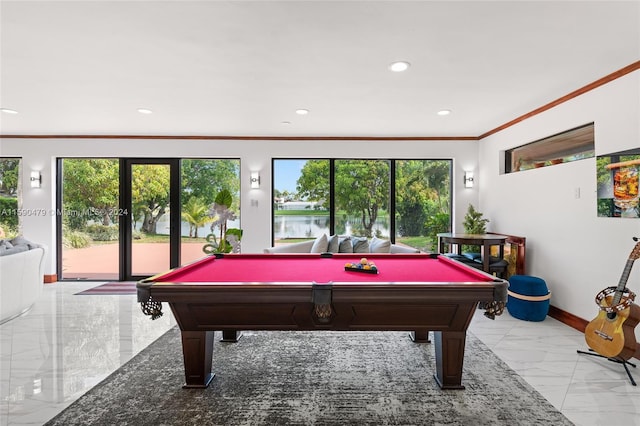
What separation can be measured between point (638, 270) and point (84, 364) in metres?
4.74

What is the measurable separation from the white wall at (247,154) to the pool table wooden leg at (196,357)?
333cm

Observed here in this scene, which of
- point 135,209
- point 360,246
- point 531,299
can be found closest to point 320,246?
point 360,246

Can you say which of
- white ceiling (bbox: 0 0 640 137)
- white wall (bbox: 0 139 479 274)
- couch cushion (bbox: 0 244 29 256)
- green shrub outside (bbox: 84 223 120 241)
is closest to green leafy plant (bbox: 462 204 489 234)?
white wall (bbox: 0 139 479 274)

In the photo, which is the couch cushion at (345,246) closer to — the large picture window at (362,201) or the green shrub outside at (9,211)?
the large picture window at (362,201)

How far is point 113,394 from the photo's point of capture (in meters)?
2.25

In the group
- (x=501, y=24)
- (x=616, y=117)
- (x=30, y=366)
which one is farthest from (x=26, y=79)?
(x=616, y=117)

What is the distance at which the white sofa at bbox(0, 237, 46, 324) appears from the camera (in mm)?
3586

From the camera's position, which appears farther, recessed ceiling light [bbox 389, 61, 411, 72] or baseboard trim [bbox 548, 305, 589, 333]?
baseboard trim [bbox 548, 305, 589, 333]

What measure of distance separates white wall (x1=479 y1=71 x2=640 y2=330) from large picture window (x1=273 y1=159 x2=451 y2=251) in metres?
1.35

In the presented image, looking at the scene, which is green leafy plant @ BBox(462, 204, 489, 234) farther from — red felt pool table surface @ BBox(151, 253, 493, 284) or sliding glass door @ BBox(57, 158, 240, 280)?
sliding glass door @ BBox(57, 158, 240, 280)

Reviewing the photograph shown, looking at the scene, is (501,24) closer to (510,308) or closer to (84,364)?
(510,308)

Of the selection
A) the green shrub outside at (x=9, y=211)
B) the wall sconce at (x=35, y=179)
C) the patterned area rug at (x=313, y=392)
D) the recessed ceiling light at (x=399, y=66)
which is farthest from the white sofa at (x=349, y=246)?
the green shrub outside at (x=9, y=211)

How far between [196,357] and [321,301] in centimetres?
107

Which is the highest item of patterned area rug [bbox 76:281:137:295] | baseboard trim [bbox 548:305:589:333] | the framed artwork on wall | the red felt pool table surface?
the framed artwork on wall
